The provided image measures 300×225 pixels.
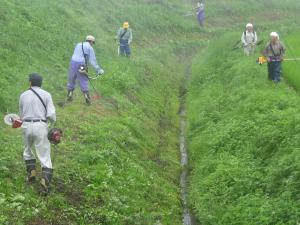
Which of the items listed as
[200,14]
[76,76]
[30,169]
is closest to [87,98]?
[76,76]

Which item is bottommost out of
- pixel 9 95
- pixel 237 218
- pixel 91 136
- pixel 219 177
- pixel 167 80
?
pixel 237 218

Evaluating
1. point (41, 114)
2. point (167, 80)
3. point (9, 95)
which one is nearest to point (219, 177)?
point (41, 114)

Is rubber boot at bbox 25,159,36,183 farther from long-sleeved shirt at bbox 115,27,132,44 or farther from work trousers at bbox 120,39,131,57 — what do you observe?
work trousers at bbox 120,39,131,57

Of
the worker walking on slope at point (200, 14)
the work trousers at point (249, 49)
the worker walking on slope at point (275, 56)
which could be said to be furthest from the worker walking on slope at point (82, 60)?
the worker walking on slope at point (200, 14)

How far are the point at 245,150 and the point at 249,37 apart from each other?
12.7 meters

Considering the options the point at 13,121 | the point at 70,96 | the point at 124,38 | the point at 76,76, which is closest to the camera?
the point at 13,121

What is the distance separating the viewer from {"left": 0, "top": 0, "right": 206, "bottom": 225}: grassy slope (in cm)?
1272

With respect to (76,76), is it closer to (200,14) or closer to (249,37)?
(249,37)

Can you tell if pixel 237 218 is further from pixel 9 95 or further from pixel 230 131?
pixel 9 95

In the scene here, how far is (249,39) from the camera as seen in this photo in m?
28.2

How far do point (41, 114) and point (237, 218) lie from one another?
525 centimetres

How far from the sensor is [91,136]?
1702cm

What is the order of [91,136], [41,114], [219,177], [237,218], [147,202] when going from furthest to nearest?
[91,136] < [219,177] < [147,202] < [237,218] < [41,114]

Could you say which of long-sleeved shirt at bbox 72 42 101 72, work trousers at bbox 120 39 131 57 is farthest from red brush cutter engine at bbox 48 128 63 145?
work trousers at bbox 120 39 131 57
